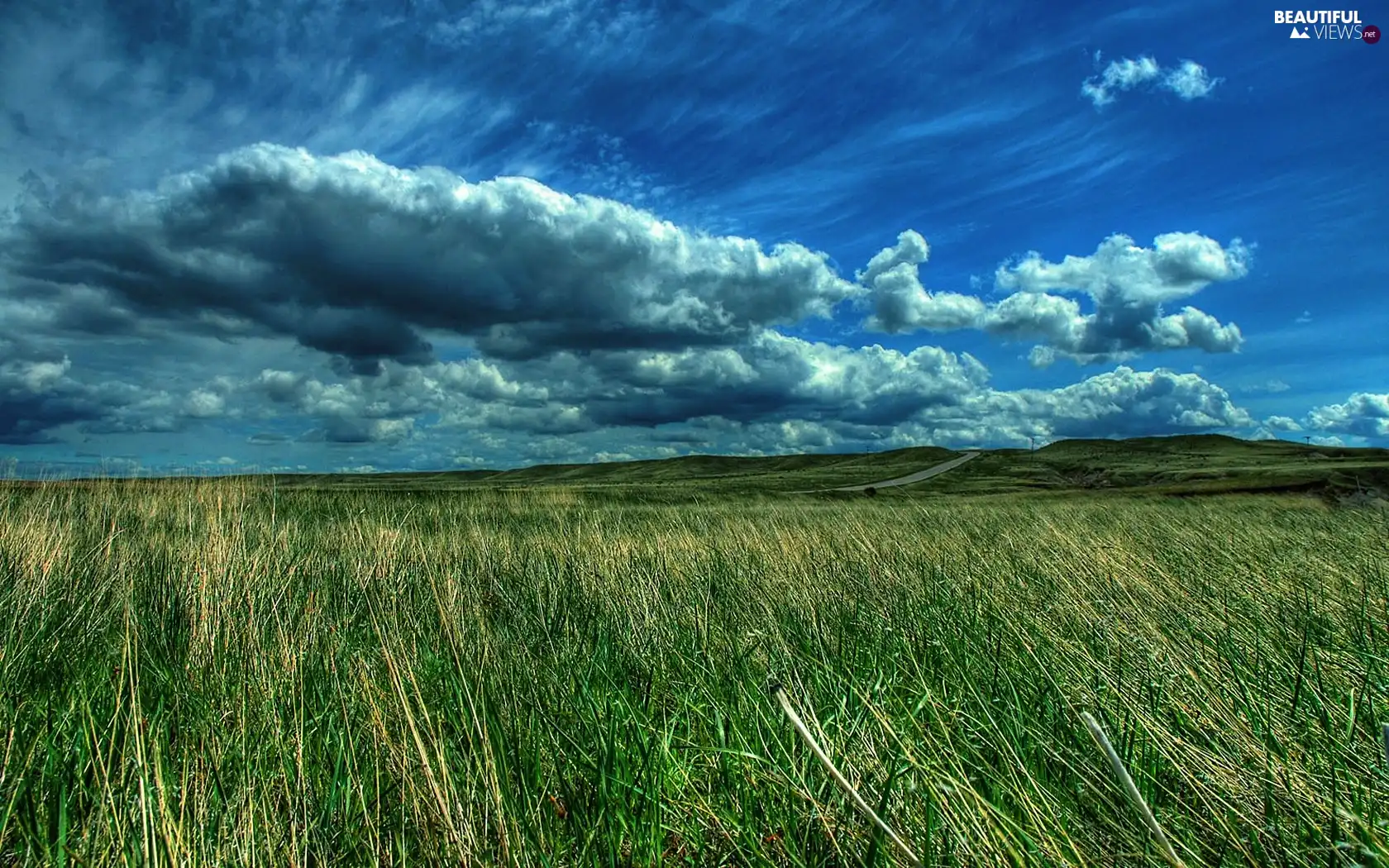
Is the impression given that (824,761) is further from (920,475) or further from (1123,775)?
(920,475)

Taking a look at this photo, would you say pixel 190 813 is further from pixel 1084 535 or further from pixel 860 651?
pixel 1084 535

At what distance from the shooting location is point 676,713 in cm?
310

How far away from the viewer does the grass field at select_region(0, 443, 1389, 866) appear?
7.71ft

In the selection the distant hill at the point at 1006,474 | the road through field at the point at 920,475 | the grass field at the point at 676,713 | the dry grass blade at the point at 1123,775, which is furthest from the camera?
the road through field at the point at 920,475

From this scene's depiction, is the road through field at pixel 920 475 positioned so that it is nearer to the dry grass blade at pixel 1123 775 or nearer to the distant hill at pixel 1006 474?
the distant hill at pixel 1006 474

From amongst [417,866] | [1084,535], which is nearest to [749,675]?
[417,866]

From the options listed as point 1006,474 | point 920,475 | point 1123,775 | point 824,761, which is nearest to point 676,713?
point 824,761

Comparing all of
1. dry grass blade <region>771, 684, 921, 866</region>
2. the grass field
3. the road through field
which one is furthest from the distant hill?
dry grass blade <region>771, 684, 921, 866</region>

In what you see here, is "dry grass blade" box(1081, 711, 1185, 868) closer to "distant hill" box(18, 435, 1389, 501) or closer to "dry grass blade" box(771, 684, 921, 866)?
"dry grass blade" box(771, 684, 921, 866)

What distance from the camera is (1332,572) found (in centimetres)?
777

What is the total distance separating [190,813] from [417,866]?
895mm

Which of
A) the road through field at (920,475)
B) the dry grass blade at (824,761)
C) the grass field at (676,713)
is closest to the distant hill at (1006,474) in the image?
the road through field at (920,475)

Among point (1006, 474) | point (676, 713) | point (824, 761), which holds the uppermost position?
point (824, 761)

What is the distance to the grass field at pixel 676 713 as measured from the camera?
7.71 feet
